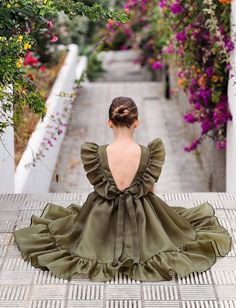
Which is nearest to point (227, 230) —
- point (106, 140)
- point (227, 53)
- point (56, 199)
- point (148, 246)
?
point (148, 246)

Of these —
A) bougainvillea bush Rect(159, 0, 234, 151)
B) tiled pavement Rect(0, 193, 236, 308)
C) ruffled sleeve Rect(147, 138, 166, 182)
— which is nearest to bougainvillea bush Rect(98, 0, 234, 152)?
Result: bougainvillea bush Rect(159, 0, 234, 151)

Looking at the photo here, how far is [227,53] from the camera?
6941mm

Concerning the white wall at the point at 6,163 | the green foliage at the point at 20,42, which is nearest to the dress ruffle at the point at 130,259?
the green foliage at the point at 20,42

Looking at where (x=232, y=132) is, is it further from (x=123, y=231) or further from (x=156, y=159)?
(x=123, y=231)

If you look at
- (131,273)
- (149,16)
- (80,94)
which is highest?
(131,273)

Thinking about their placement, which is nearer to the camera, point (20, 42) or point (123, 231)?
point (123, 231)

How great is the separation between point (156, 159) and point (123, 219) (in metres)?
0.46

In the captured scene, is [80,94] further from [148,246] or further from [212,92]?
[148,246]

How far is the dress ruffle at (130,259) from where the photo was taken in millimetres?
4438

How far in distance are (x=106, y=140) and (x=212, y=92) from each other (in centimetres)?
366

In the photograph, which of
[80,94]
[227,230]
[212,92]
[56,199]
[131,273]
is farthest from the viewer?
[80,94]

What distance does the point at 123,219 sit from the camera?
184 inches

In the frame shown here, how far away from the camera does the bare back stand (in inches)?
185

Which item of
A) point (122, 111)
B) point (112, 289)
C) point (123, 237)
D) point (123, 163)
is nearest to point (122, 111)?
point (122, 111)
